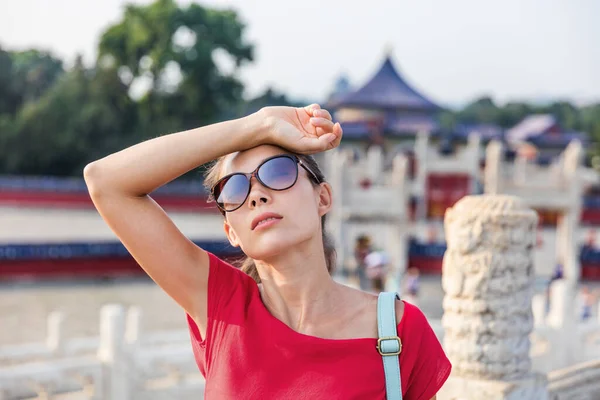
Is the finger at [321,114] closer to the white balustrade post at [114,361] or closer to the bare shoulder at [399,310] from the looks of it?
the bare shoulder at [399,310]

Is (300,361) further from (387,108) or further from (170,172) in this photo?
(387,108)

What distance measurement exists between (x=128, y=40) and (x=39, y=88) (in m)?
7.29

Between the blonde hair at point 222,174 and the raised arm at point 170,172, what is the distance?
74 mm

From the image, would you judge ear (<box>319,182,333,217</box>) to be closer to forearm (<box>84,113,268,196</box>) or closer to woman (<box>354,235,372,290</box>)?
forearm (<box>84,113,268,196</box>)

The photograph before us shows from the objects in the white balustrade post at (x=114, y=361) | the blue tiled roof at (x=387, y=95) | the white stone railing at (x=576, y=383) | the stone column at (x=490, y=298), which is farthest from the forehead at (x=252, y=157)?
the blue tiled roof at (x=387, y=95)

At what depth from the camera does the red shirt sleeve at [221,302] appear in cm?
151

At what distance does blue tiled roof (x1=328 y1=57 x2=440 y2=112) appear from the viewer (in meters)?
26.0

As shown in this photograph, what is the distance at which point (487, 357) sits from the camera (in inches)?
108

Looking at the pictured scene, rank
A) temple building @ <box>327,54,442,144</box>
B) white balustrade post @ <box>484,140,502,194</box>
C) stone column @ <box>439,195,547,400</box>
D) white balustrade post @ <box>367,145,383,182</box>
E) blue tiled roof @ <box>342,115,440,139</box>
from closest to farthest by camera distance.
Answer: stone column @ <box>439,195,547,400</box> → white balustrade post @ <box>484,140,502,194</box> → white balustrade post @ <box>367,145,383,182</box> → blue tiled roof @ <box>342,115,440,139</box> → temple building @ <box>327,54,442,144</box>

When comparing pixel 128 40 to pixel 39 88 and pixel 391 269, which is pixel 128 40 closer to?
pixel 39 88

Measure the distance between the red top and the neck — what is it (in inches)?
1.8

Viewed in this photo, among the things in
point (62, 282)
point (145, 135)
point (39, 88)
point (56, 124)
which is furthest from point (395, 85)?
point (62, 282)

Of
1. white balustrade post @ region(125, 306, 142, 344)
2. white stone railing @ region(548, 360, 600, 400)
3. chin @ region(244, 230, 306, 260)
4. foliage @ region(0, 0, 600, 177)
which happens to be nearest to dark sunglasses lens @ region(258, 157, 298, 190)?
chin @ region(244, 230, 306, 260)

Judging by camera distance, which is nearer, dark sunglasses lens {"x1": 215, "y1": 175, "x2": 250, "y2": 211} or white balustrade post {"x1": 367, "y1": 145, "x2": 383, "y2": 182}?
dark sunglasses lens {"x1": 215, "y1": 175, "x2": 250, "y2": 211}
